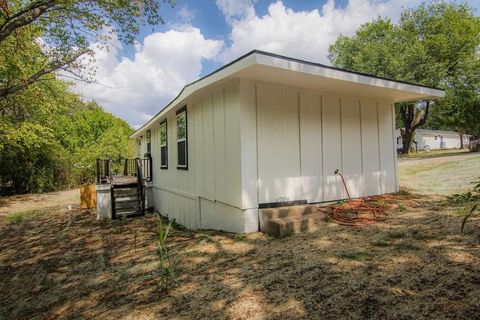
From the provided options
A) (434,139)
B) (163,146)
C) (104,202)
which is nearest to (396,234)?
(163,146)

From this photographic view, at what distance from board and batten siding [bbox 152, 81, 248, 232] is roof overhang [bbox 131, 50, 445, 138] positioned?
35 centimetres

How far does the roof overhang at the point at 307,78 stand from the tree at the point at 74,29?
386 cm

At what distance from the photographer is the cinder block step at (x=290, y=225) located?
13.5ft

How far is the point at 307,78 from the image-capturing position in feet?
15.0

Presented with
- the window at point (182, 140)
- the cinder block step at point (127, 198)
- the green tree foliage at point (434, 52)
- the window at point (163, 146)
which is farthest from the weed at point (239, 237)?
the green tree foliage at point (434, 52)

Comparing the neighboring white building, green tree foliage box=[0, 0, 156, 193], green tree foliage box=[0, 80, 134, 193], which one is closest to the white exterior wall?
green tree foliage box=[0, 0, 156, 193]

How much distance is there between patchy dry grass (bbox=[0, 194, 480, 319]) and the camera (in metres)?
2.05

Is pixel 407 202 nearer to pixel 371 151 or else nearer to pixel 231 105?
pixel 371 151

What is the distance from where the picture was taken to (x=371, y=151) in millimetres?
6129

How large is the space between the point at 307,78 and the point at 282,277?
3.12 metres

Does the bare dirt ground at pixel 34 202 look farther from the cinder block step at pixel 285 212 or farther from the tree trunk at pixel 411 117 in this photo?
the tree trunk at pixel 411 117

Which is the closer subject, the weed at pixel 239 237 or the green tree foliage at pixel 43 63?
the weed at pixel 239 237

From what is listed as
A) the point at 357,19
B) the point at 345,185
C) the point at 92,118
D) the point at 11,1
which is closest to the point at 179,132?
the point at 345,185

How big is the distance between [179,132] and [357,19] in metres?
27.0
